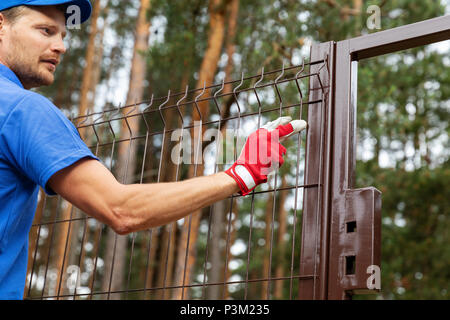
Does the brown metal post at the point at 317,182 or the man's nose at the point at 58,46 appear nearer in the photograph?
the man's nose at the point at 58,46

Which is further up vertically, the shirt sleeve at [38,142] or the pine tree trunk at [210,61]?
the pine tree trunk at [210,61]

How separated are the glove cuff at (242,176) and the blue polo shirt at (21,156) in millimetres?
447

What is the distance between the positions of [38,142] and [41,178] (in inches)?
3.5

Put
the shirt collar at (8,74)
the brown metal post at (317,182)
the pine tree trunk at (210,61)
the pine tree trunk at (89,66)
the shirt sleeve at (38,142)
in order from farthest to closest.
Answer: the pine tree trunk at (89,66), the pine tree trunk at (210,61), the brown metal post at (317,182), the shirt collar at (8,74), the shirt sleeve at (38,142)

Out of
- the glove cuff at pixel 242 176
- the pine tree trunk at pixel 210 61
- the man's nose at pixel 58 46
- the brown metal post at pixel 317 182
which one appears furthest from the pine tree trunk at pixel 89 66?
the glove cuff at pixel 242 176

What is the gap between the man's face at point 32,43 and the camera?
1742mm

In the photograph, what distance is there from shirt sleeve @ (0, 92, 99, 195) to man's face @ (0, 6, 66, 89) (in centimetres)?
29

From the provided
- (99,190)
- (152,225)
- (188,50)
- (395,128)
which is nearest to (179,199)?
(152,225)

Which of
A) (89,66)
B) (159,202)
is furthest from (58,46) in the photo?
(89,66)

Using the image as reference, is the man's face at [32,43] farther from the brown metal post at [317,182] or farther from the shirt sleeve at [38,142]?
the brown metal post at [317,182]

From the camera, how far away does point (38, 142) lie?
57.3 inches

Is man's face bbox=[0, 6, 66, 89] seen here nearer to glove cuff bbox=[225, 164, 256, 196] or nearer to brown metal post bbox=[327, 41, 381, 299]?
glove cuff bbox=[225, 164, 256, 196]
